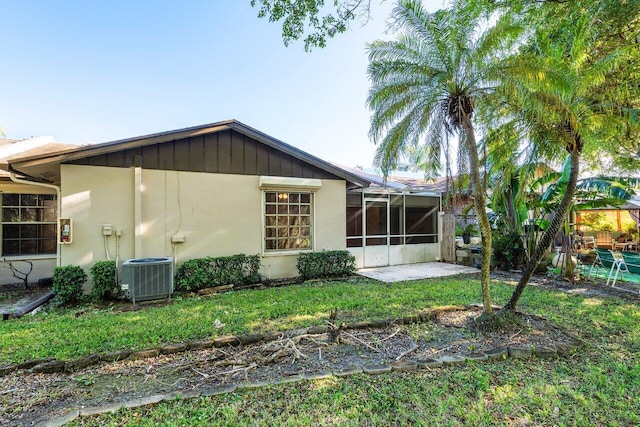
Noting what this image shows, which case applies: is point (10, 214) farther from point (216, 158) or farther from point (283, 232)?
point (283, 232)

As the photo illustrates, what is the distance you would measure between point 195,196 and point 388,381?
6884 millimetres

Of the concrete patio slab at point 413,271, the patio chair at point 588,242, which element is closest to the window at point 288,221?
the concrete patio slab at point 413,271

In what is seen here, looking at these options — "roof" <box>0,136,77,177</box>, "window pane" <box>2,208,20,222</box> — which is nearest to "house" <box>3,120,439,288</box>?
"window pane" <box>2,208,20,222</box>

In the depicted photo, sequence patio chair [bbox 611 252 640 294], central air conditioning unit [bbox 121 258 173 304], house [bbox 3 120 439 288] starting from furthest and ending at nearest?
patio chair [bbox 611 252 640 294], house [bbox 3 120 439 288], central air conditioning unit [bbox 121 258 173 304]

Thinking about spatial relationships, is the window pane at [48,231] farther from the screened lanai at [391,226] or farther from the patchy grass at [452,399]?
the screened lanai at [391,226]

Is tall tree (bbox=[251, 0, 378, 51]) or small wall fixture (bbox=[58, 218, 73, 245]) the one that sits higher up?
tall tree (bbox=[251, 0, 378, 51])

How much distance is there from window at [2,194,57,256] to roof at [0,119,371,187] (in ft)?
3.63

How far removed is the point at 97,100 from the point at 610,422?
20.5 m

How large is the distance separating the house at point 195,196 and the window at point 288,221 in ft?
0.11

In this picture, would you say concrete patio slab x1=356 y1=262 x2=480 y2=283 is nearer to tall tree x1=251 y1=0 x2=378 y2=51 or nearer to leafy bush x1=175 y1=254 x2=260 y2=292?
leafy bush x1=175 y1=254 x2=260 y2=292

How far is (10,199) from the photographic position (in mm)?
8578

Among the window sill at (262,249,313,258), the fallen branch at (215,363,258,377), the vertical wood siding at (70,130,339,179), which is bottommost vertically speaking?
the fallen branch at (215,363,258,377)

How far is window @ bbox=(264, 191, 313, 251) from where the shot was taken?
9.32 metres

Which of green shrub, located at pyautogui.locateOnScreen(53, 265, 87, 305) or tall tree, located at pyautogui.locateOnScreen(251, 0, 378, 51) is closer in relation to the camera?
tall tree, located at pyautogui.locateOnScreen(251, 0, 378, 51)
